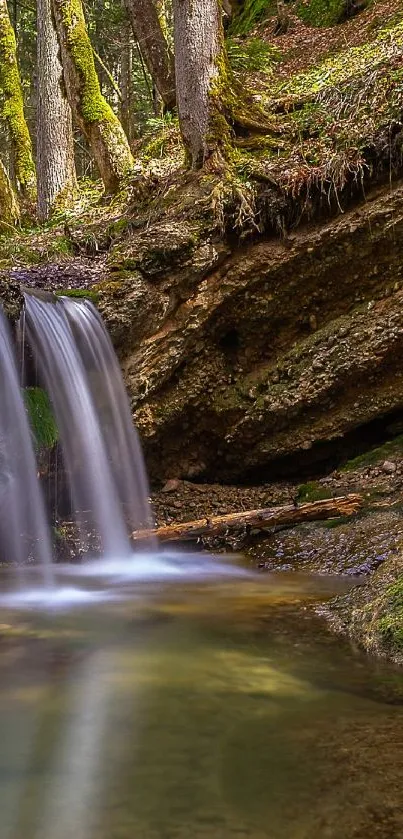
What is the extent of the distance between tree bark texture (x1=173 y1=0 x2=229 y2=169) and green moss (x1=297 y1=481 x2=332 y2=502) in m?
4.21

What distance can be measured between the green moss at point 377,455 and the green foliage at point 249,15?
10.8 m

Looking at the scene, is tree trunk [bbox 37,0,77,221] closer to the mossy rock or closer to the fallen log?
the mossy rock

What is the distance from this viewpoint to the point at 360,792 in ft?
6.06

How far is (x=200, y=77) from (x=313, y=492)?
5.41 m

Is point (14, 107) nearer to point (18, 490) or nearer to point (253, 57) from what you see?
point (253, 57)

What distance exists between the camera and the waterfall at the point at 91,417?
672 cm

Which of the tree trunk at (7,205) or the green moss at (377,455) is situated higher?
the tree trunk at (7,205)

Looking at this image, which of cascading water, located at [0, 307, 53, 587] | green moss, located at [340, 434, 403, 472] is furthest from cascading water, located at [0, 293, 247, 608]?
green moss, located at [340, 434, 403, 472]

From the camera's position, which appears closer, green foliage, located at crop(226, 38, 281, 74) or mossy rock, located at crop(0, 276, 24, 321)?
mossy rock, located at crop(0, 276, 24, 321)

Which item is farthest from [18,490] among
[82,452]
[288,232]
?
[288,232]

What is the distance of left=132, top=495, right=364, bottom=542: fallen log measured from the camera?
5949 mm

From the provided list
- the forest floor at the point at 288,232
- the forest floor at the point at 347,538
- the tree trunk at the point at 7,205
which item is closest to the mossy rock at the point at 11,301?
the forest floor at the point at 288,232

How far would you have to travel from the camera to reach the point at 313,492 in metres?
6.54

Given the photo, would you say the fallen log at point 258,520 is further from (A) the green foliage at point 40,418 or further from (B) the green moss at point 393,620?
(B) the green moss at point 393,620
